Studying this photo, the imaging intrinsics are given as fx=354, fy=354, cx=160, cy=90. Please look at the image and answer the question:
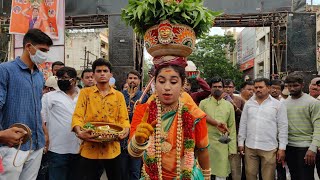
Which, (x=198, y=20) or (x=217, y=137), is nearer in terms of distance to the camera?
(x=198, y=20)

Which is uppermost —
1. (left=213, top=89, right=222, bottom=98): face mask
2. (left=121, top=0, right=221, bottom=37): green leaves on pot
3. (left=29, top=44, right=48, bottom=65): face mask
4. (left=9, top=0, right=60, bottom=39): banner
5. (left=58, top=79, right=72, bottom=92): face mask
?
(left=9, top=0, right=60, bottom=39): banner

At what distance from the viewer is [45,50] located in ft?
12.8

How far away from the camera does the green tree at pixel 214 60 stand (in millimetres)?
35781

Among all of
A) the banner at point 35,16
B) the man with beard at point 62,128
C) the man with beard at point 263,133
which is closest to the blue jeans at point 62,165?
the man with beard at point 62,128

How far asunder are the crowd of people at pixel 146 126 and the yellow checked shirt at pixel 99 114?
0.01 metres

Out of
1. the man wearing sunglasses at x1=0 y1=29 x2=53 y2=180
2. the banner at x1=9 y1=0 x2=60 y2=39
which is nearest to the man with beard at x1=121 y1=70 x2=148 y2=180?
the man wearing sunglasses at x1=0 y1=29 x2=53 y2=180

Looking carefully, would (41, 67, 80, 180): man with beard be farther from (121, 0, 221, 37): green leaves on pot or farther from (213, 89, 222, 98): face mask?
(213, 89, 222, 98): face mask

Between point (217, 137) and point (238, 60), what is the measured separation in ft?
130

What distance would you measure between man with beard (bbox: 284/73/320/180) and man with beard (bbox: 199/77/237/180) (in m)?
0.96

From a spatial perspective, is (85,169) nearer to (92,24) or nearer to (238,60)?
(92,24)

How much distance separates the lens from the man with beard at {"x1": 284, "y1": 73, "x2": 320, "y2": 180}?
5.35 meters

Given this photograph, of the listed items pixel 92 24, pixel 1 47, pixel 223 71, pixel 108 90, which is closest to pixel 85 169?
pixel 108 90

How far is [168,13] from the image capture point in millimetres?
3432

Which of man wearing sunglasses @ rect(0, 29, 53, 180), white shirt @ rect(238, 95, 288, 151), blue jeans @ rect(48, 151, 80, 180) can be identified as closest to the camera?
man wearing sunglasses @ rect(0, 29, 53, 180)
